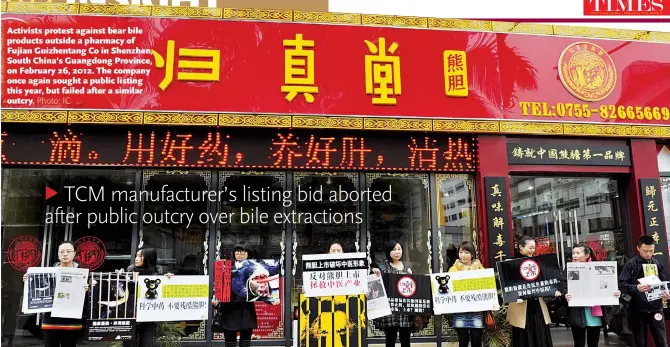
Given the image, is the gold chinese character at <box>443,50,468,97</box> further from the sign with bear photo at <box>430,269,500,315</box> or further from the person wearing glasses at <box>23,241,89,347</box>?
the person wearing glasses at <box>23,241,89,347</box>

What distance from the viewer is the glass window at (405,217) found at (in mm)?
7750

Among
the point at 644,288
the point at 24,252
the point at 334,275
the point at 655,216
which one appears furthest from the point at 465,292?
the point at 24,252

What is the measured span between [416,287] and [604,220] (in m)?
4.25

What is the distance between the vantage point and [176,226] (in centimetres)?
752

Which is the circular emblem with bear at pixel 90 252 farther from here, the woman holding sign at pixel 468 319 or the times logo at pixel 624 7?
the times logo at pixel 624 7

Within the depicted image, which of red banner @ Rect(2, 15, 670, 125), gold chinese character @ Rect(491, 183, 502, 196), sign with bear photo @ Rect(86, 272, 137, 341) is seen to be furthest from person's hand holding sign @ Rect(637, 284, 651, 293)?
sign with bear photo @ Rect(86, 272, 137, 341)

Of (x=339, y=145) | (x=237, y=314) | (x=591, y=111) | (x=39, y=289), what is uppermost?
(x=591, y=111)

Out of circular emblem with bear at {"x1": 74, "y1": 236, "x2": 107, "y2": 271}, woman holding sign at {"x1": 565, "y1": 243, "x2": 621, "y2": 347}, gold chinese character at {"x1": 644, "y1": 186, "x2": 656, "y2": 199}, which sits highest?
gold chinese character at {"x1": 644, "y1": 186, "x2": 656, "y2": 199}

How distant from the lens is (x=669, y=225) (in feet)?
27.3

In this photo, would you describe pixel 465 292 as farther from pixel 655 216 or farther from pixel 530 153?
pixel 655 216

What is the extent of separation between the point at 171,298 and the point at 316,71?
12.5 feet

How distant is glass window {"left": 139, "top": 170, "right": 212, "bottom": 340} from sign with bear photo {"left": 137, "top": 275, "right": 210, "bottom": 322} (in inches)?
56.4

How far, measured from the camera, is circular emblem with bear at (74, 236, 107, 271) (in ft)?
23.9
